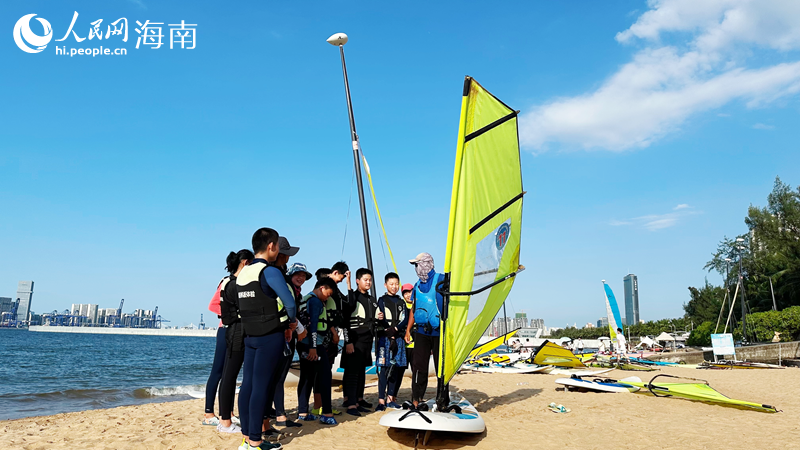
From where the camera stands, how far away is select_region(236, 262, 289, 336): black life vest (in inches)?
144

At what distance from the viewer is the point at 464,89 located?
4.50 m

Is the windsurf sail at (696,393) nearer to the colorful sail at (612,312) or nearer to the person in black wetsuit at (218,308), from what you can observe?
the person in black wetsuit at (218,308)

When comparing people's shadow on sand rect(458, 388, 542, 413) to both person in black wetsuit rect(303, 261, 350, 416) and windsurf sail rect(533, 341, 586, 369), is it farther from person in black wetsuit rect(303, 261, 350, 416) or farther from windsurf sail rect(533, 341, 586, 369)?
windsurf sail rect(533, 341, 586, 369)

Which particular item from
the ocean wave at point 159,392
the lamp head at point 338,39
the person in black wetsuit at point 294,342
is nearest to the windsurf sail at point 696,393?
the person in black wetsuit at point 294,342

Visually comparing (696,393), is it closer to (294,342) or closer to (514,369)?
(514,369)

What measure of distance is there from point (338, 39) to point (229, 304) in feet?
33.3

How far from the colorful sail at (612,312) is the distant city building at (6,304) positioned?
226m

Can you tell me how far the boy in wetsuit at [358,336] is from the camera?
5.55 metres

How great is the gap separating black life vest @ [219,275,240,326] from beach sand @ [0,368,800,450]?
1042 mm

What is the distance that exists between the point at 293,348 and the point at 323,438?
85 cm

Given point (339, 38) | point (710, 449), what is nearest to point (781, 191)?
point (339, 38)

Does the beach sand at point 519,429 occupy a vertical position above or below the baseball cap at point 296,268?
below

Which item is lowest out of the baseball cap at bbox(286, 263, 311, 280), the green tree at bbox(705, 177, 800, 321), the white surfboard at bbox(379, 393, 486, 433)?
the white surfboard at bbox(379, 393, 486, 433)

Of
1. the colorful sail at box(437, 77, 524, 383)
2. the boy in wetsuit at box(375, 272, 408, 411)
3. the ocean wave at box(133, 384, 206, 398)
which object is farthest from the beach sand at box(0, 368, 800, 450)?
the ocean wave at box(133, 384, 206, 398)
